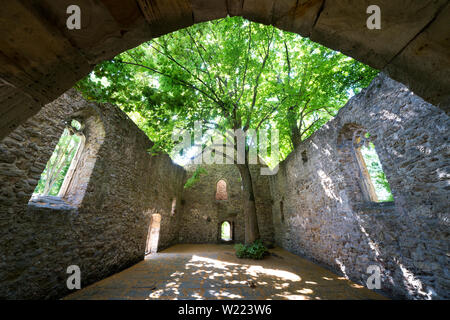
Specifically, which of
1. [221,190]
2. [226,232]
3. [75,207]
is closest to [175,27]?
[75,207]

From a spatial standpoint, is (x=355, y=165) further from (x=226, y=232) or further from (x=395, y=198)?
(x=226, y=232)

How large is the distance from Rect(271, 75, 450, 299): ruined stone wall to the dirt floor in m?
0.74

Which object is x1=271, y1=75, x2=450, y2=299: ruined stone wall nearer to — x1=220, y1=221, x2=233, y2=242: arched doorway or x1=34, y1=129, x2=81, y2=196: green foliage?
x1=220, y1=221, x2=233, y2=242: arched doorway

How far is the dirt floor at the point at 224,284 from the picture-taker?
3.69 m

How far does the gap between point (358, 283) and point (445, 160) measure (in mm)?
Answer: 3588

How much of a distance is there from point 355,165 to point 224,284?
507 centimetres

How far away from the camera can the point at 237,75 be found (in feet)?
25.7

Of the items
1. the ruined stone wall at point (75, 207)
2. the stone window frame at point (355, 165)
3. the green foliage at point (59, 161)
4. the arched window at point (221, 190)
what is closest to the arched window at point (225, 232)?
the arched window at point (221, 190)

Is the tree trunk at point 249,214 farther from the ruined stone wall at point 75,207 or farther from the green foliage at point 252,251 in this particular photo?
the ruined stone wall at point 75,207

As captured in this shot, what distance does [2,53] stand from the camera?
0.98m

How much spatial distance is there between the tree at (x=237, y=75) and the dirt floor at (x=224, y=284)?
273 cm

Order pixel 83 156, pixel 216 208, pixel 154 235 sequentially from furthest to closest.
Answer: pixel 216 208 < pixel 154 235 < pixel 83 156

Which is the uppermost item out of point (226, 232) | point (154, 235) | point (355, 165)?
point (355, 165)

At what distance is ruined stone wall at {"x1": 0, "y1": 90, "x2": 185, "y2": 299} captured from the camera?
2.87 metres
